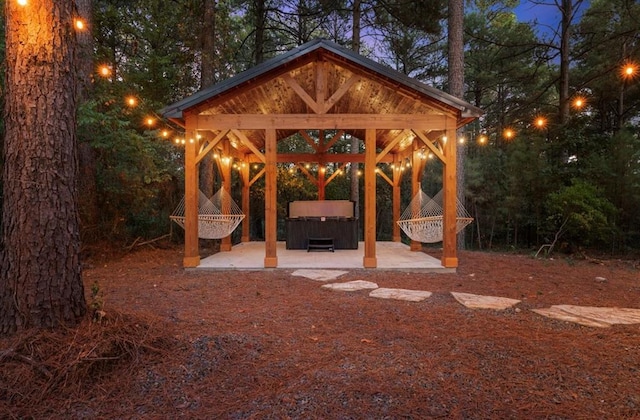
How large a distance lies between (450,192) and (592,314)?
250 centimetres

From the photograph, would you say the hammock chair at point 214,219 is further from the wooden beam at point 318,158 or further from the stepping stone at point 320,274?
the wooden beam at point 318,158

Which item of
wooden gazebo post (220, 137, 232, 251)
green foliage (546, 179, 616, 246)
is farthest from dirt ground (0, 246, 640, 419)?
green foliage (546, 179, 616, 246)

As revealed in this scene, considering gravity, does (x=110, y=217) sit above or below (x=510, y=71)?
below

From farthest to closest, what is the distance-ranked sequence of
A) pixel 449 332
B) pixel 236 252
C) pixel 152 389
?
pixel 236 252 → pixel 449 332 → pixel 152 389

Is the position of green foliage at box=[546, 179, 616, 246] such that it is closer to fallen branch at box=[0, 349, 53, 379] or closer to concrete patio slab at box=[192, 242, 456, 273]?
concrete patio slab at box=[192, 242, 456, 273]

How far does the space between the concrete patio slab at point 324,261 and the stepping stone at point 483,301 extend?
1.56 metres

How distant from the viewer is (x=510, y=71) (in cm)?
1134

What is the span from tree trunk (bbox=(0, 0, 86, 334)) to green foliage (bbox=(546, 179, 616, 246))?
27.2ft

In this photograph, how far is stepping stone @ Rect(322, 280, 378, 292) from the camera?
13.2 ft

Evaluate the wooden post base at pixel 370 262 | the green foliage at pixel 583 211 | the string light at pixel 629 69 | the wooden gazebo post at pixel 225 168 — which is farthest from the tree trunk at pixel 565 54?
the wooden gazebo post at pixel 225 168

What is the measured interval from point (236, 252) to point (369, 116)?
3.66 meters

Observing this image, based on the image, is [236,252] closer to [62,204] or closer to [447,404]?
[62,204]

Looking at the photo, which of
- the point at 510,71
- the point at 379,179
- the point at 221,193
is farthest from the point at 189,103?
the point at 510,71

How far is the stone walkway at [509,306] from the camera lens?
9.35ft
